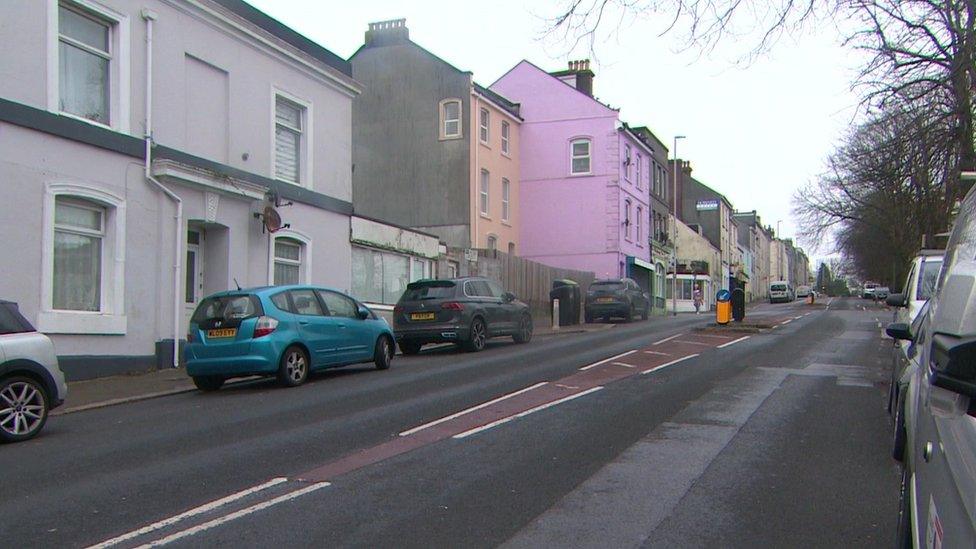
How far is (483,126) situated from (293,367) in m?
24.3

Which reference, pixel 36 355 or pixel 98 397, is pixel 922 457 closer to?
pixel 36 355

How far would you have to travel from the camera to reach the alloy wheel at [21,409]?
8.13m

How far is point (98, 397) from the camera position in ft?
37.5

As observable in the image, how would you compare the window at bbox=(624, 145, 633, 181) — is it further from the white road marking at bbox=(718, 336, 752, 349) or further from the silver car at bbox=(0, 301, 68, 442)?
the silver car at bbox=(0, 301, 68, 442)

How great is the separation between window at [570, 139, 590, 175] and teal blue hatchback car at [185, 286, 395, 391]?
28.6m

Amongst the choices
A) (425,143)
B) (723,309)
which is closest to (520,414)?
(723,309)

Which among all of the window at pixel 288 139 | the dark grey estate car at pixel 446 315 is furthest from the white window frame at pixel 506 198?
the dark grey estate car at pixel 446 315

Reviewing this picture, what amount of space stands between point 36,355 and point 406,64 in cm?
2770

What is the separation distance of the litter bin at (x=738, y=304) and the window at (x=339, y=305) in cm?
1359

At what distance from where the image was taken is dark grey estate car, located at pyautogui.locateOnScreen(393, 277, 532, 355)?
676 inches

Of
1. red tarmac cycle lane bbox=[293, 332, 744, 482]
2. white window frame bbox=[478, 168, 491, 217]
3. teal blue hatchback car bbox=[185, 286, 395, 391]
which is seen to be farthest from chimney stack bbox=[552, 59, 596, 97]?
teal blue hatchback car bbox=[185, 286, 395, 391]

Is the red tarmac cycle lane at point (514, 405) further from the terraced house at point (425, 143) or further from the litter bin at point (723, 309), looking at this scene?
the terraced house at point (425, 143)

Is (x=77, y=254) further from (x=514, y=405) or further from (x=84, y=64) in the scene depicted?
(x=514, y=405)

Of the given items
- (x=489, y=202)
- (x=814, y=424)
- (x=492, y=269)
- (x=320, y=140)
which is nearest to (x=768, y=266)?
(x=489, y=202)
